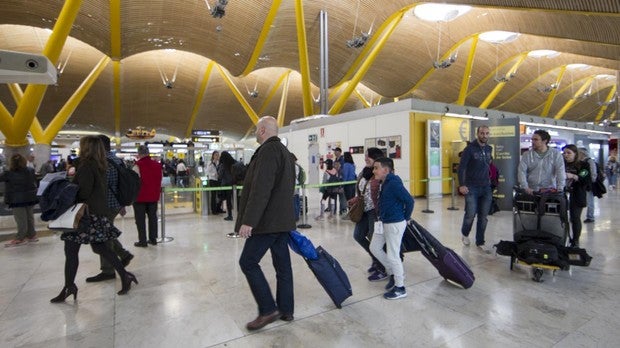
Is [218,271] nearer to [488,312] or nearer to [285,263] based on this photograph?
[285,263]

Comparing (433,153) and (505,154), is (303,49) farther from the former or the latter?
(505,154)

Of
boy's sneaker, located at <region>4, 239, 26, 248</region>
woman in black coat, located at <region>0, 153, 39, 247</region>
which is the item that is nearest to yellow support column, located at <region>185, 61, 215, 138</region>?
woman in black coat, located at <region>0, 153, 39, 247</region>

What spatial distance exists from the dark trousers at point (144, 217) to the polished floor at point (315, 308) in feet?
2.82

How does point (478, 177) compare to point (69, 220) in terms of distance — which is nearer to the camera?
point (69, 220)

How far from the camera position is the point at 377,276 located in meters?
3.73

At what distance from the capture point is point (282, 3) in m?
17.5

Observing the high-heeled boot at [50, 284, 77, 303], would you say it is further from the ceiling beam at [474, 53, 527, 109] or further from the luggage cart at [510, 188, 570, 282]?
the ceiling beam at [474, 53, 527, 109]

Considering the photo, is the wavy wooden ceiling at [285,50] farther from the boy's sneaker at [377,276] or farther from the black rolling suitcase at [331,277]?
the black rolling suitcase at [331,277]

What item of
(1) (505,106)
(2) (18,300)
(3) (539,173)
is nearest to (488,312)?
(3) (539,173)

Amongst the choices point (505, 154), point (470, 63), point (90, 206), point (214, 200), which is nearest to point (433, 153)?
point (505, 154)

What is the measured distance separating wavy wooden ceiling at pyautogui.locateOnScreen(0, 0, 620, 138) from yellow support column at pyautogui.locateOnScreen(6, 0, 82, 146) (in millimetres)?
3658

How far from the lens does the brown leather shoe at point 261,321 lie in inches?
103

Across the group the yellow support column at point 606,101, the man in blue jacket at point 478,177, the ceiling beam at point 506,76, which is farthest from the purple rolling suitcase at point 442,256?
the yellow support column at point 606,101

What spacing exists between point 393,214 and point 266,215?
4.06 feet
